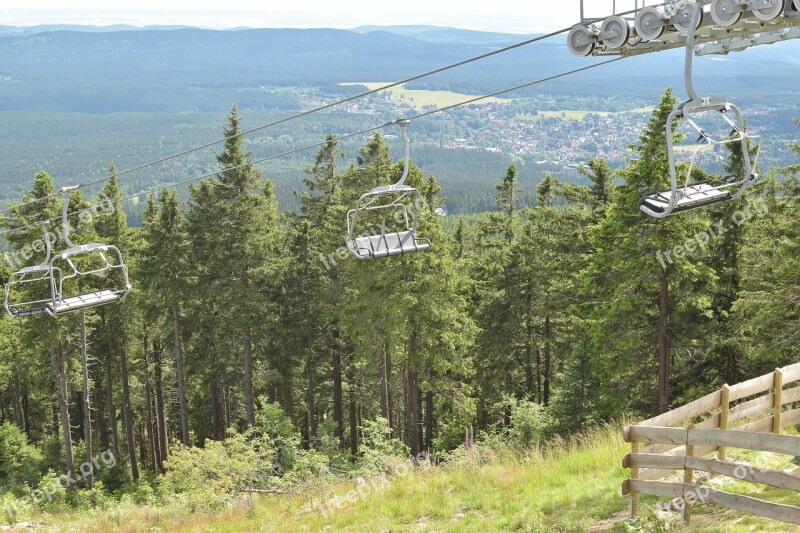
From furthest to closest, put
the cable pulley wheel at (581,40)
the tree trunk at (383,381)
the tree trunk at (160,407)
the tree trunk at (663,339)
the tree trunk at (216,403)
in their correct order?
the tree trunk at (160,407)
the tree trunk at (216,403)
the tree trunk at (383,381)
the tree trunk at (663,339)
the cable pulley wheel at (581,40)

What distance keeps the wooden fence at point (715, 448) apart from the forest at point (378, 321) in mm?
7321

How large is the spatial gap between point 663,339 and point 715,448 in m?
10.8

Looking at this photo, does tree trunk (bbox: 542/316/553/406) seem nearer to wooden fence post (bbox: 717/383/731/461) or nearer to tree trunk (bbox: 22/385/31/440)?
wooden fence post (bbox: 717/383/731/461)

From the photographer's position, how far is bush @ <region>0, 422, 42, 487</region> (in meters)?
35.7

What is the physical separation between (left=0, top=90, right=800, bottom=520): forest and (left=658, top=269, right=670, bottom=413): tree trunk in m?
0.06

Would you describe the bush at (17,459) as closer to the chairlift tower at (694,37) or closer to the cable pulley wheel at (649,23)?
the chairlift tower at (694,37)

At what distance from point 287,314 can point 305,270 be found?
124 inches

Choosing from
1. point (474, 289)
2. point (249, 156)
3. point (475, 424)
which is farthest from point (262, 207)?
point (475, 424)

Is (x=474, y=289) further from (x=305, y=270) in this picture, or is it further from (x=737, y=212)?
(x=737, y=212)

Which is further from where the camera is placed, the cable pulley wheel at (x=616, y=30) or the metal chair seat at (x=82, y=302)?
the metal chair seat at (x=82, y=302)

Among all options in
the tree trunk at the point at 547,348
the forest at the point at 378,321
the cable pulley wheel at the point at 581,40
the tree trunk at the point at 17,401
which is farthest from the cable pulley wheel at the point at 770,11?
the tree trunk at the point at 17,401

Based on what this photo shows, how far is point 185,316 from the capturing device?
121 feet

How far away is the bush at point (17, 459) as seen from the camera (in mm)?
35688

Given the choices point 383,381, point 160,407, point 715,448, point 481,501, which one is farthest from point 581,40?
point 160,407
